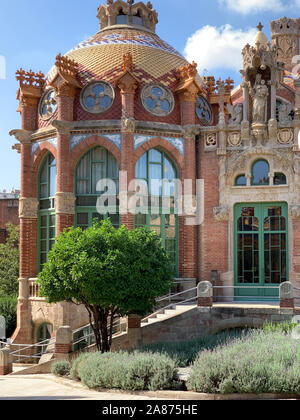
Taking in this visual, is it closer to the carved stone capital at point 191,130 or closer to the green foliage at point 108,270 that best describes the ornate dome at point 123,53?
the carved stone capital at point 191,130

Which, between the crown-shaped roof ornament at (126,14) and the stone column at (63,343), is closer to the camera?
the stone column at (63,343)

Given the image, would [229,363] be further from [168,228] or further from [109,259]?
[168,228]

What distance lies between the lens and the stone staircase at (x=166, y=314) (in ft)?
62.6

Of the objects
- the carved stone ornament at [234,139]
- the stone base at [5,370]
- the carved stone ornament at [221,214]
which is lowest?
the stone base at [5,370]

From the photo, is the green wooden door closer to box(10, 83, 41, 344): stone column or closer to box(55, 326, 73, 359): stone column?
box(55, 326, 73, 359): stone column

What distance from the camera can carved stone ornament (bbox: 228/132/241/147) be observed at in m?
22.7

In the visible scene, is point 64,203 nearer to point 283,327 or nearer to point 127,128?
point 127,128

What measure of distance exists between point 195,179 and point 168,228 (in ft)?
7.83

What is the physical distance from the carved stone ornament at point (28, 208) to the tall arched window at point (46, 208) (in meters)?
0.28

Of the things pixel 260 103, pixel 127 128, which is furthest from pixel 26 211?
pixel 260 103

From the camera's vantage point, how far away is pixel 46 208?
2406 centimetres

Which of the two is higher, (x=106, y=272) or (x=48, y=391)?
(x=106, y=272)

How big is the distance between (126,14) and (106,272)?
15937 mm

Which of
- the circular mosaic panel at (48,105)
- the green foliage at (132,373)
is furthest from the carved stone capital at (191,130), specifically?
the green foliage at (132,373)
